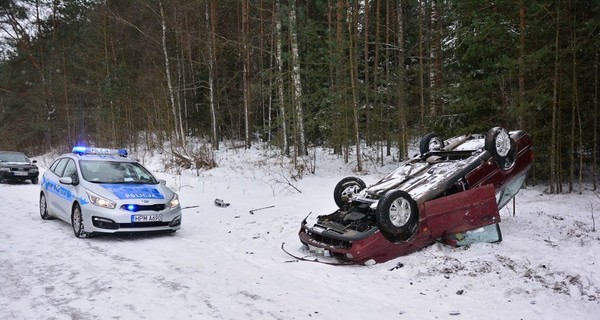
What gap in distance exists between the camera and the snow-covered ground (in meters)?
4.81

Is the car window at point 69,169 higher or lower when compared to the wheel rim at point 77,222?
higher

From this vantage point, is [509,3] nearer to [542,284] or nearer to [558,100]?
[558,100]

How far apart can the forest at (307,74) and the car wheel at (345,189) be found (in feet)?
19.7

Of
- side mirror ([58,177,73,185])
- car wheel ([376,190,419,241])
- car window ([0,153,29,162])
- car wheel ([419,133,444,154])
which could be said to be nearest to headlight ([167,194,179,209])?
side mirror ([58,177,73,185])

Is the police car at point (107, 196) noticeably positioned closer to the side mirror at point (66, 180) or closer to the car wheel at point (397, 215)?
the side mirror at point (66, 180)

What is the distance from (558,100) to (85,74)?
32927 millimetres

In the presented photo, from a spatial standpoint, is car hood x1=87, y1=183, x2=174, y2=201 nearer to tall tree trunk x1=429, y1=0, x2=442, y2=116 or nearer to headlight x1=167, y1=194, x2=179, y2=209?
headlight x1=167, y1=194, x2=179, y2=209

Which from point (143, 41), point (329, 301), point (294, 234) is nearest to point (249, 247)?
point (294, 234)

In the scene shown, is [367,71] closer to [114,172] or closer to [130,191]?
[114,172]

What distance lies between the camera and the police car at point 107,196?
7.87 metres

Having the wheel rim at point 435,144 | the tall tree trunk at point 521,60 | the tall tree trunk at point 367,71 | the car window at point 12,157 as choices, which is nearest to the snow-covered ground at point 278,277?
the wheel rim at point 435,144

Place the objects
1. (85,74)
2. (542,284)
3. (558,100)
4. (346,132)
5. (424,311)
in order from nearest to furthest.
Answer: (424,311) → (542,284) → (558,100) → (346,132) → (85,74)

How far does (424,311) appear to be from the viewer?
4926mm

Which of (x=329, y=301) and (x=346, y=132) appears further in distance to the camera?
(x=346, y=132)
